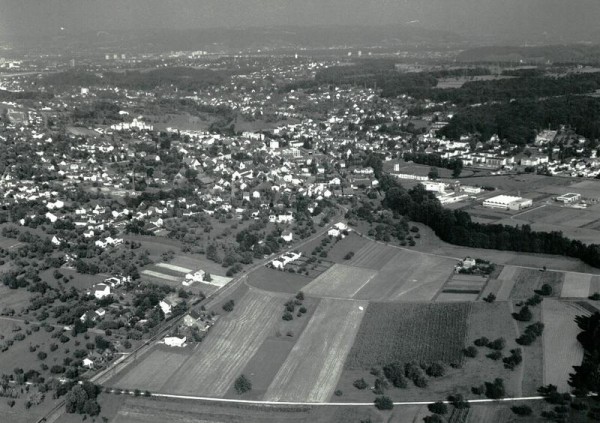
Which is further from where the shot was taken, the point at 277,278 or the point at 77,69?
the point at 77,69

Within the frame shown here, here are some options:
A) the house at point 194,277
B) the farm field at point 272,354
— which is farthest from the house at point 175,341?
the house at point 194,277

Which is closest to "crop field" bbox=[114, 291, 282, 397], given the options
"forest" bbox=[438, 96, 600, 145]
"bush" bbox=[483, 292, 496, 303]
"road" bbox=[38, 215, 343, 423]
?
"road" bbox=[38, 215, 343, 423]

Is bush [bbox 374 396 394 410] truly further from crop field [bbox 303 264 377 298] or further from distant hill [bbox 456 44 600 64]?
distant hill [bbox 456 44 600 64]

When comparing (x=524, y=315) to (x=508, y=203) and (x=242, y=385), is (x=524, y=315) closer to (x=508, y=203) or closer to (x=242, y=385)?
(x=242, y=385)

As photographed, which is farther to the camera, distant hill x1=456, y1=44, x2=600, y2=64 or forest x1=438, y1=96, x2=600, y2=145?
distant hill x1=456, y1=44, x2=600, y2=64

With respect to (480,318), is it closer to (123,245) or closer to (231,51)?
(123,245)

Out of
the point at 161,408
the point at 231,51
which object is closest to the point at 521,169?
the point at 161,408

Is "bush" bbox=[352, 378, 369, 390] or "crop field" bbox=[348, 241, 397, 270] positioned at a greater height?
"bush" bbox=[352, 378, 369, 390]
